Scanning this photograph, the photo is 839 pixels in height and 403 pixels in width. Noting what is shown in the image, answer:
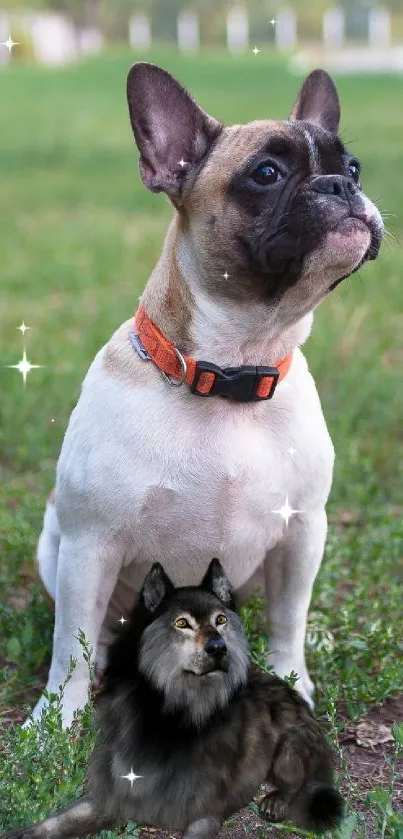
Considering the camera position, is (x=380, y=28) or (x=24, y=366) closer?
(x=24, y=366)

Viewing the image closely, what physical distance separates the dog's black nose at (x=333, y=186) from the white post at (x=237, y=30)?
1069 inches

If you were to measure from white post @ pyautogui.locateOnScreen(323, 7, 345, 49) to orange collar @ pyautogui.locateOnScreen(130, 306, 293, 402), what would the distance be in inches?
1290

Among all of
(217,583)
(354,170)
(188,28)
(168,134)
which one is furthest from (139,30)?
(217,583)

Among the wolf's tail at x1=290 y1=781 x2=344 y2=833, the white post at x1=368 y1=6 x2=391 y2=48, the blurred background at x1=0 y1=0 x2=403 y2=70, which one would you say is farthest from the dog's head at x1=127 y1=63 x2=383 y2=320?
the white post at x1=368 y1=6 x2=391 y2=48

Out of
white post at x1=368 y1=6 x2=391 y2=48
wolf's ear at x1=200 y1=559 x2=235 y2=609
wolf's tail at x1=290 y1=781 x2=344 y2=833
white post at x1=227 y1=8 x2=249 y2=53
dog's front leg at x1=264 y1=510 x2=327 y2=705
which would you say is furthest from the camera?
white post at x1=368 y1=6 x2=391 y2=48

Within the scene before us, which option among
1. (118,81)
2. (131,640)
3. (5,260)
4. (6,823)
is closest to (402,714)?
(131,640)

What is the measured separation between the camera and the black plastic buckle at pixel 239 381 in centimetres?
321

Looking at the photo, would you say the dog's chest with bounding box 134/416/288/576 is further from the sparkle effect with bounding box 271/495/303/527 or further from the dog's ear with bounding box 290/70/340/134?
the dog's ear with bounding box 290/70/340/134

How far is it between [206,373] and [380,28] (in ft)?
129

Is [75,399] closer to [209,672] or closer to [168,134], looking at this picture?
[168,134]

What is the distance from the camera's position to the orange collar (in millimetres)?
3189

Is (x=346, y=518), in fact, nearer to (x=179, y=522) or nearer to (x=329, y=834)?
(x=179, y=522)

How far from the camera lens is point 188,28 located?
3591 centimetres

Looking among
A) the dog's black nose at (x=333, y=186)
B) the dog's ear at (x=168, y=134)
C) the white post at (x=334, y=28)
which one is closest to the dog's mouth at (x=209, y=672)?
the dog's black nose at (x=333, y=186)
